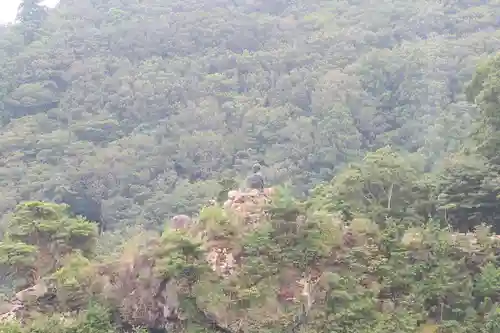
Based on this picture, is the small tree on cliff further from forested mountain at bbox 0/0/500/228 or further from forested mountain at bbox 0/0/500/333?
forested mountain at bbox 0/0/500/228

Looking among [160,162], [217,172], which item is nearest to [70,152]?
[160,162]

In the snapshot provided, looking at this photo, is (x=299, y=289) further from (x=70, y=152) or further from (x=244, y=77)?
(x=244, y=77)

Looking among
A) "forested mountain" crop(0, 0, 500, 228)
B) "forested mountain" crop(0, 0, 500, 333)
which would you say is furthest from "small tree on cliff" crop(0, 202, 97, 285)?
"forested mountain" crop(0, 0, 500, 228)

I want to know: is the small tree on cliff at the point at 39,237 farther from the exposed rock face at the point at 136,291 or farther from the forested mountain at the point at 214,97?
the forested mountain at the point at 214,97

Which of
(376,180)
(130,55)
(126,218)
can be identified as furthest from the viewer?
(130,55)

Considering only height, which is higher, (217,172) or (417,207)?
(417,207)

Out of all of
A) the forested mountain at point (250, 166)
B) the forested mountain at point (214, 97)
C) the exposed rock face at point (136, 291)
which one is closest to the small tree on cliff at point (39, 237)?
the forested mountain at point (250, 166)
